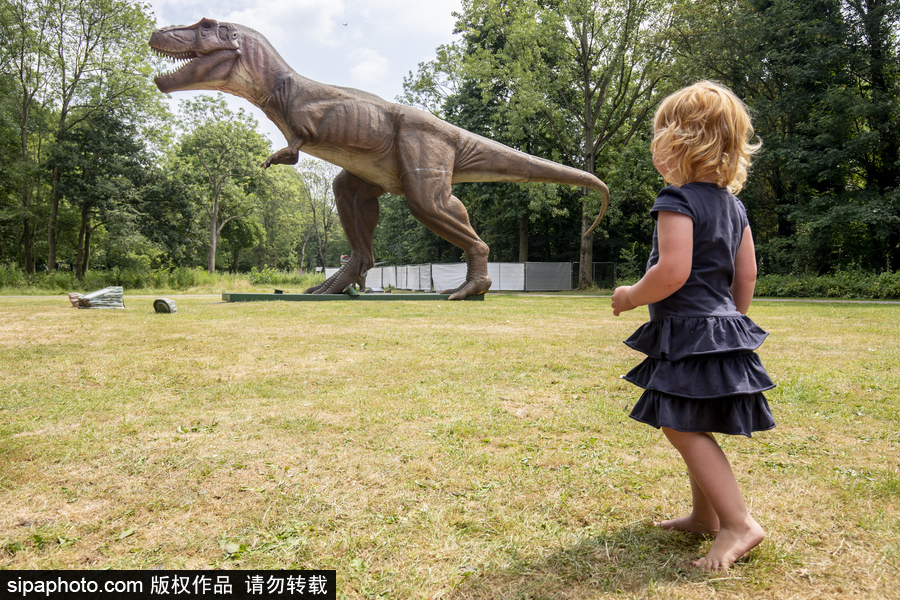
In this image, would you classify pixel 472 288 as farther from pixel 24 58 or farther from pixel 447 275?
pixel 24 58

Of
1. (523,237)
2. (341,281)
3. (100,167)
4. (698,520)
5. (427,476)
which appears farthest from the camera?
(523,237)

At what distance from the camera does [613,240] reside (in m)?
32.4

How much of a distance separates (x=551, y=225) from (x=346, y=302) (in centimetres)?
2488

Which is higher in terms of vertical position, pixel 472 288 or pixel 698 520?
pixel 472 288

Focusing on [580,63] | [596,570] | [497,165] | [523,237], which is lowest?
[596,570]

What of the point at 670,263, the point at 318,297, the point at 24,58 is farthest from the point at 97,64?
the point at 670,263

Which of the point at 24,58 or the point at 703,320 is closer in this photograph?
the point at 703,320

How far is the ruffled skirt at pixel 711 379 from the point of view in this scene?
1.68 metres

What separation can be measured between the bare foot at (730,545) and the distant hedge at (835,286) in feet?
59.8

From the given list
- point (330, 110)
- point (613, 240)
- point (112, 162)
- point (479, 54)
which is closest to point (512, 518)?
point (330, 110)

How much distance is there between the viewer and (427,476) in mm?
2209

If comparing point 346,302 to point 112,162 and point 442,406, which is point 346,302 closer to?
point 442,406

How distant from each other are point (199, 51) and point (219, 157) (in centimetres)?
3038

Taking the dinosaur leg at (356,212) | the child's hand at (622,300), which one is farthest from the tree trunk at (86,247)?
the child's hand at (622,300)
